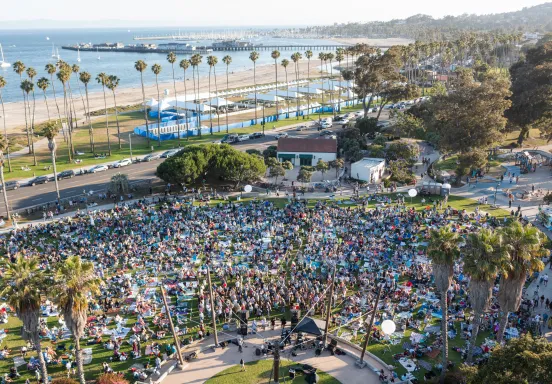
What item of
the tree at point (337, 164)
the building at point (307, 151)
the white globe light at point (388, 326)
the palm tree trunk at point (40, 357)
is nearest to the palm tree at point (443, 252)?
the white globe light at point (388, 326)

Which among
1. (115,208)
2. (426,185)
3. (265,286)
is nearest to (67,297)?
(265,286)

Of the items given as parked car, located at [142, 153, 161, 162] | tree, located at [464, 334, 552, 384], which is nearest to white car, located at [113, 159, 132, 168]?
parked car, located at [142, 153, 161, 162]

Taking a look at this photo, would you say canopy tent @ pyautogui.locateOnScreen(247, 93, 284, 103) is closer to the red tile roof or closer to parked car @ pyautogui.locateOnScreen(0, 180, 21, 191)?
the red tile roof

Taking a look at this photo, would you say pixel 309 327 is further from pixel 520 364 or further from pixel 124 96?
pixel 124 96

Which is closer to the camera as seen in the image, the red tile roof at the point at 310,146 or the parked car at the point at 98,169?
the parked car at the point at 98,169

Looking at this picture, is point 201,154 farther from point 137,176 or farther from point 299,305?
point 299,305

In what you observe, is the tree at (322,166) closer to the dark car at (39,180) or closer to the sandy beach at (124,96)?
the dark car at (39,180)

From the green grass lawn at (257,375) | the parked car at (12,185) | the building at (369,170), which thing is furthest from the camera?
the building at (369,170)
